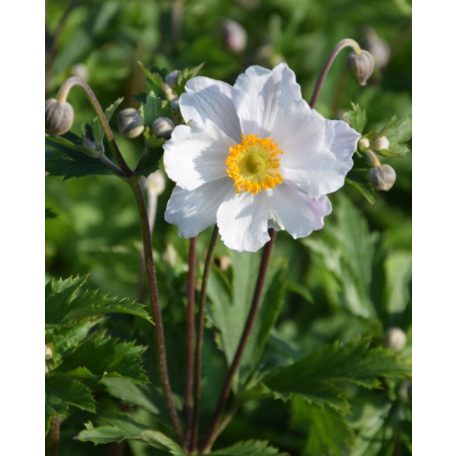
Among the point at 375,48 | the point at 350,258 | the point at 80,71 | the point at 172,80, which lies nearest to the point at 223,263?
the point at 350,258

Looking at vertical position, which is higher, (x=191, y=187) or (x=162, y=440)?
(x=191, y=187)

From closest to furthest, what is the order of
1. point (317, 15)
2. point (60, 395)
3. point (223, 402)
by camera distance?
1. point (60, 395)
2. point (223, 402)
3. point (317, 15)

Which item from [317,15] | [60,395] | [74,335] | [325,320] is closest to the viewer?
[60,395]

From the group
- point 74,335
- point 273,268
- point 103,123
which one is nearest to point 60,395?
point 74,335

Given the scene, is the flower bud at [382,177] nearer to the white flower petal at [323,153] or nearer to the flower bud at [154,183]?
the white flower petal at [323,153]

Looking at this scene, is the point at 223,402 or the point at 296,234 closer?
the point at 296,234

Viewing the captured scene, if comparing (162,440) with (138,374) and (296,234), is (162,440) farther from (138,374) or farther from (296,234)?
(296,234)

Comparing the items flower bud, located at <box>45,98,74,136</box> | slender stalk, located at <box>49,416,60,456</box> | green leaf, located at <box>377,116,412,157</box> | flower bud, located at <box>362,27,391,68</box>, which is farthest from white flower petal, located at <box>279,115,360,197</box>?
flower bud, located at <box>362,27,391,68</box>

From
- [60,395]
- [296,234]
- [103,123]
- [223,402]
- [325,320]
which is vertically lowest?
[325,320]
